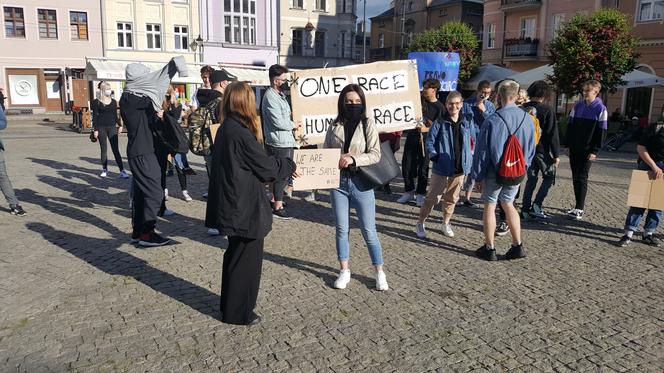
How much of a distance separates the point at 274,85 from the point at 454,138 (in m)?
2.60

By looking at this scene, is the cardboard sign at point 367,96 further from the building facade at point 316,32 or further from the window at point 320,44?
the window at point 320,44

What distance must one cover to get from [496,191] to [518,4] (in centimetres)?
3399

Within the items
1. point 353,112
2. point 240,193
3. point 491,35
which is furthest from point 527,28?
point 240,193

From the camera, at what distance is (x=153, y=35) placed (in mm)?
38750

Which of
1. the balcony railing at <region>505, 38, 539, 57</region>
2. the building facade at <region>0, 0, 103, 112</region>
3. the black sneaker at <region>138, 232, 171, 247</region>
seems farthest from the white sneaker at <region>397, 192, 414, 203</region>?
the building facade at <region>0, 0, 103, 112</region>

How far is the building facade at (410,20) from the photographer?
157 feet

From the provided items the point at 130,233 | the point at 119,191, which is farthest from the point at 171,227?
the point at 119,191

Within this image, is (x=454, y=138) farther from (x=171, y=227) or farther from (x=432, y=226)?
(x=171, y=227)

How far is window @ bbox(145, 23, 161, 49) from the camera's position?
127 feet

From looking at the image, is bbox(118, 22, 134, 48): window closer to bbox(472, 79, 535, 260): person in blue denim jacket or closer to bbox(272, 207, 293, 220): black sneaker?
bbox(272, 207, 293, 220): black sneaker

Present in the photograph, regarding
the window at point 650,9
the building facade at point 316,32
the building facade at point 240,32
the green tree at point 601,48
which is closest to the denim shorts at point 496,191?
the green tree at point 601,48

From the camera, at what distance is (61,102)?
1492 inches

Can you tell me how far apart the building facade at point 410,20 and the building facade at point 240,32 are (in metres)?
12.4

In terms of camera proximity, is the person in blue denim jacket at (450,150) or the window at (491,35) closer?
the person in blue denim jacket at (450,150)
